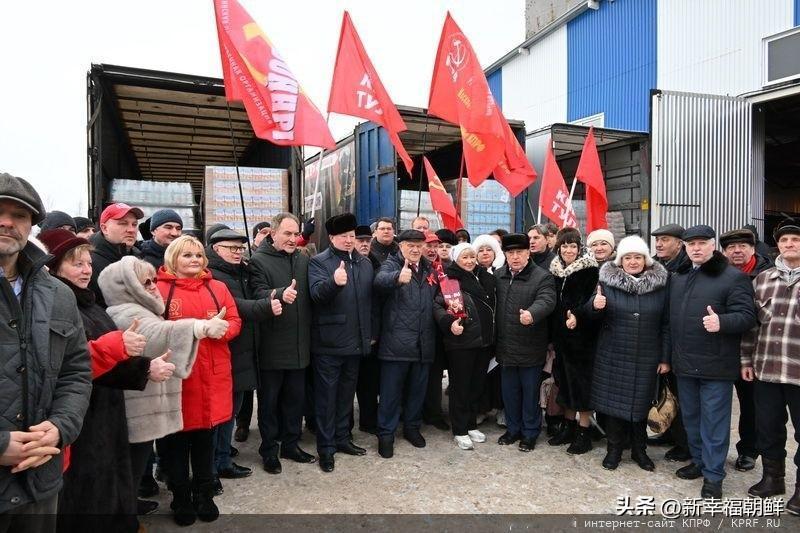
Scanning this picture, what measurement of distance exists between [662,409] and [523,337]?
116 centimetres

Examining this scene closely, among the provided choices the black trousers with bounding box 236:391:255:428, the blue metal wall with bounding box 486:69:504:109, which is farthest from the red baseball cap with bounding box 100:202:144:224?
the blue metal wall with bounding box 486:69:504:109

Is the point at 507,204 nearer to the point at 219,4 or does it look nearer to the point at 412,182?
the point at 412,182

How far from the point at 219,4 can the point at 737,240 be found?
4765mm

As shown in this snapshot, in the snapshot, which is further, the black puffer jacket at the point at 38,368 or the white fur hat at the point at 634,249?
the white fur hat at the point at 634,249

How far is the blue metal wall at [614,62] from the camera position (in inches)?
482

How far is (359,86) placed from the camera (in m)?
5.25

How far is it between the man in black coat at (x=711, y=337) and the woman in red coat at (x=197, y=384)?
2981mm

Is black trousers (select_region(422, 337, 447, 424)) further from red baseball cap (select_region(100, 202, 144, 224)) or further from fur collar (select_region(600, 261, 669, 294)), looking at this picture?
red baseball cap (select_region(100, 202, 144, 224))

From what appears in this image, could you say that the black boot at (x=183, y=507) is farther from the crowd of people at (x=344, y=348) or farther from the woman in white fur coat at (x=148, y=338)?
the woman in white fur coat at (x=148, y=338)

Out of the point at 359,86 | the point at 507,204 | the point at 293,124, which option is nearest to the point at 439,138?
the point at 507,204

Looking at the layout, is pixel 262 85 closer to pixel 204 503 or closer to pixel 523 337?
pixel 523 337

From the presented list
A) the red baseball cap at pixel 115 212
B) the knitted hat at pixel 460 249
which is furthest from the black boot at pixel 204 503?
the knitted hat at pixel 460 249

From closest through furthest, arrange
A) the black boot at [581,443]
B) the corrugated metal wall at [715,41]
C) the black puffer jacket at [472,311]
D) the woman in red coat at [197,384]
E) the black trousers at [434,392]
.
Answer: the woman in red coat at [197,384]
the black boot at [581,443]
the black puffer jacket at [472,311]
the black trousers at [434,392]
the corrugated metal wall at [715,41]

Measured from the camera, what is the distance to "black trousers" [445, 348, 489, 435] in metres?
4.29
